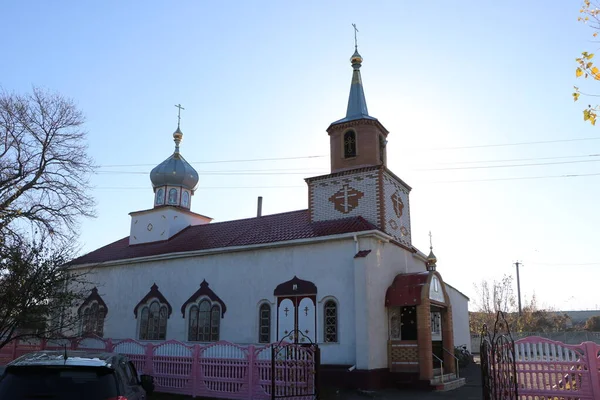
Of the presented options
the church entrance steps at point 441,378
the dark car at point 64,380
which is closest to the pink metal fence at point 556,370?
the church entrance steps at point 441,378

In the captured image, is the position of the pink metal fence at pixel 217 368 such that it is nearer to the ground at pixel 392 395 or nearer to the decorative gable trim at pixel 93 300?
the ground at pixel 392 395

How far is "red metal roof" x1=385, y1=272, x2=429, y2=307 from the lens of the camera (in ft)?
52.7

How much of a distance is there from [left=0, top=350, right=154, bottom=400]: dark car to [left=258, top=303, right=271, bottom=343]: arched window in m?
11.3

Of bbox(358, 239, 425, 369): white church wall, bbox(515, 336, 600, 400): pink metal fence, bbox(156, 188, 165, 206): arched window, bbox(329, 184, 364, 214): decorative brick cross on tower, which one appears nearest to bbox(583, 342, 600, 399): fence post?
bbox(515, 336, 600, 400): pink metal fence

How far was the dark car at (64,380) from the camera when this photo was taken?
19.0 feet

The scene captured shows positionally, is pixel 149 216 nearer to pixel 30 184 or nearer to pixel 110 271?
pixel 110 271

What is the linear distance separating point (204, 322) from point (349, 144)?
8984mm

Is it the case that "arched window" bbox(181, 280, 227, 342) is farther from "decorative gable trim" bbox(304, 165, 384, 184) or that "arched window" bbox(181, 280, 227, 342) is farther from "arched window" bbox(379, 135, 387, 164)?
"arched window" bbox(379, 135, 387, 164)

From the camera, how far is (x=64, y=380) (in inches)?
233

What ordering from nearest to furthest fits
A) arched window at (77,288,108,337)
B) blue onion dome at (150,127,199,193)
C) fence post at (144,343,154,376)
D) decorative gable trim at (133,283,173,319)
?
fence post at (144,343,154,376), decorative gable trim at (133,283,173,319), arched window at (77,288,108,337), blue onion dome at (150,127,199,193)

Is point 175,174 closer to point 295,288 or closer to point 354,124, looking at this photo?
point 354,124

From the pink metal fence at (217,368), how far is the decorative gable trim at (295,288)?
131 inches

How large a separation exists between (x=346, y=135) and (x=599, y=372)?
11993 millimetres

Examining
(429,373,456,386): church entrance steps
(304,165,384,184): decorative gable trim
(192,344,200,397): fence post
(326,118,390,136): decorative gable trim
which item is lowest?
(429,373,456,386): church entrance steps
